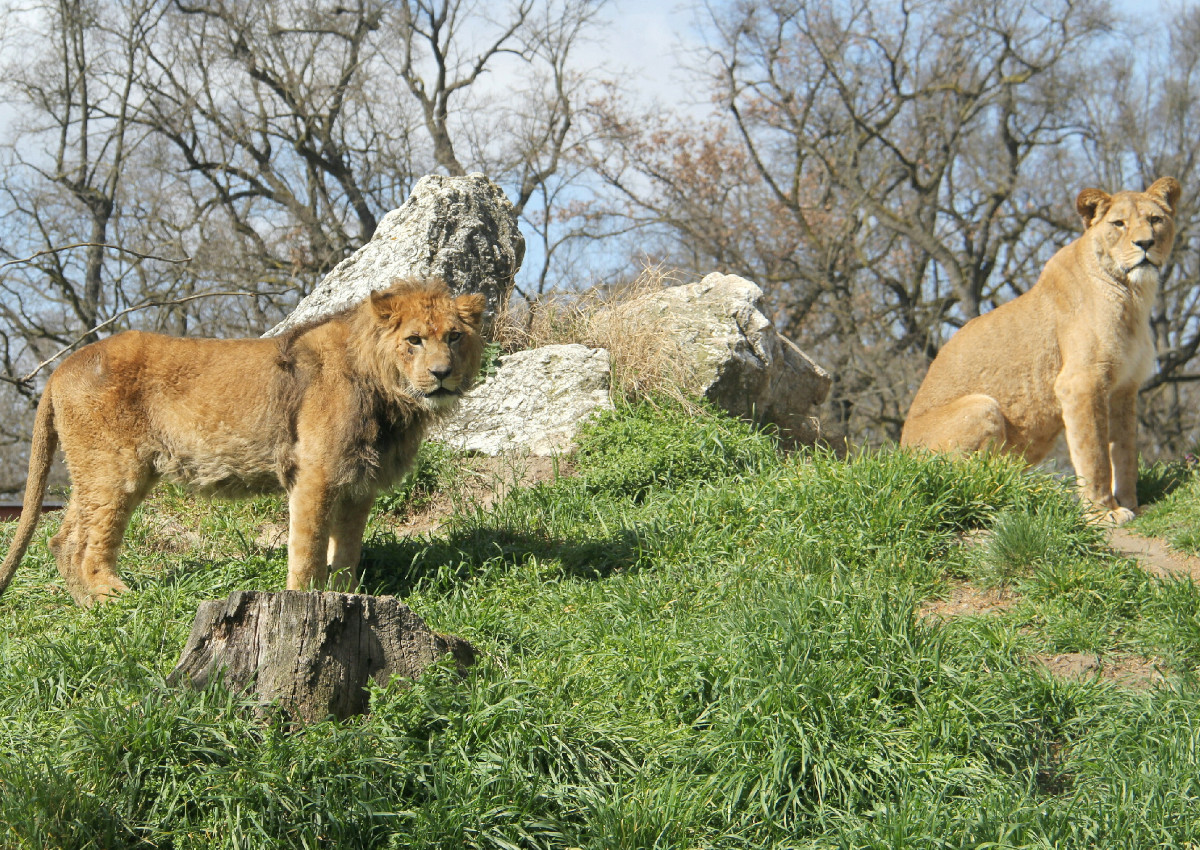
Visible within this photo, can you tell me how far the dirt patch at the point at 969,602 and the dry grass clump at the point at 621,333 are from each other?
355 cm

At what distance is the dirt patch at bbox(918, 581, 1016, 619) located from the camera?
557 cm

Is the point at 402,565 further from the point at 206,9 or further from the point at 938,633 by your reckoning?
the point at 206,9

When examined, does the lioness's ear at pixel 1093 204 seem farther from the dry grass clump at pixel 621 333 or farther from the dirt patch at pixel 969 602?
the dirt patch at pixel 969 602

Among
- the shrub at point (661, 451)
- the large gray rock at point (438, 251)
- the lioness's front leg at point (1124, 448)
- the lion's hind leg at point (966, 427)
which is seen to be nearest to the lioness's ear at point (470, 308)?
the shrub at point (661, 451)

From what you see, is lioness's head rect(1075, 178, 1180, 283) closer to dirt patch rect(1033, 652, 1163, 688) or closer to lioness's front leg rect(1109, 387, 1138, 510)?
lioness's front leg rect(1109, 387, 1138, 510)

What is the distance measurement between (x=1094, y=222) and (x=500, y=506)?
5.06 meters

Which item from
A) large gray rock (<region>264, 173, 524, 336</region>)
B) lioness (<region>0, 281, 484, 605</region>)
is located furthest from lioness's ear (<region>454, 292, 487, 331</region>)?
large gray rock (<region>264, 173, 524, 336</region>)

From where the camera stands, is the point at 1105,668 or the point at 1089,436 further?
the point at 1089,436

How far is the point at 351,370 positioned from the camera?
586 centimetres

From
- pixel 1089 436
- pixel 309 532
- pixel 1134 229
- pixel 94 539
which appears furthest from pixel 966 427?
pixel 94 539

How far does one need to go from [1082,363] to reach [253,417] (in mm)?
5836

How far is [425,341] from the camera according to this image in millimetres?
5645

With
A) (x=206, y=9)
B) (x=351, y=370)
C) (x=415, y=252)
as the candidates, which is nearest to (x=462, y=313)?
(x=351, y=370)

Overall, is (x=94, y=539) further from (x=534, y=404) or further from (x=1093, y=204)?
(x=1093, y=204)
